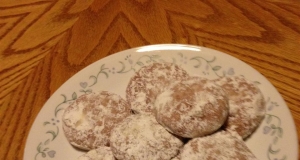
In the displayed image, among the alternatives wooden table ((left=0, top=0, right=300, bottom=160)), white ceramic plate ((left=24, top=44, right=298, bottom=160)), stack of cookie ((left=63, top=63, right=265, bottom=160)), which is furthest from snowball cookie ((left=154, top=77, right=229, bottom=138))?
wooden table ((left=0, top=0, right=300, bottom=160))

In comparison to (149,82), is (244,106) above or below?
below

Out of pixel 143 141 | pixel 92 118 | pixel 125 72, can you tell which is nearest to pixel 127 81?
pixel 125 72

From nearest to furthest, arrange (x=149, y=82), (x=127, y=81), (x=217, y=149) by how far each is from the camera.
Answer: (x=217, y=149) → (x=149, y=82) → (x=127, y=81)

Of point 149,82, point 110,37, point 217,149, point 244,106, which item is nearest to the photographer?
point 217,149

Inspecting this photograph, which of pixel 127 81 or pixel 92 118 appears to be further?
pixel 127 81

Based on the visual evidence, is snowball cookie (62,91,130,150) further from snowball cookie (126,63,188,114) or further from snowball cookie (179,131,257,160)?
snowball cookie (179,131,257,160)

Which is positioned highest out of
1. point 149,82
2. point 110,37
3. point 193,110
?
point 110,37

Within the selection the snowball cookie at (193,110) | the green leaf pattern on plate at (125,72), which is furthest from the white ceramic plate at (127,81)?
the snowball cookie at (193,110)

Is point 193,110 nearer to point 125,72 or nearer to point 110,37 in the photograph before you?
point 125,72
